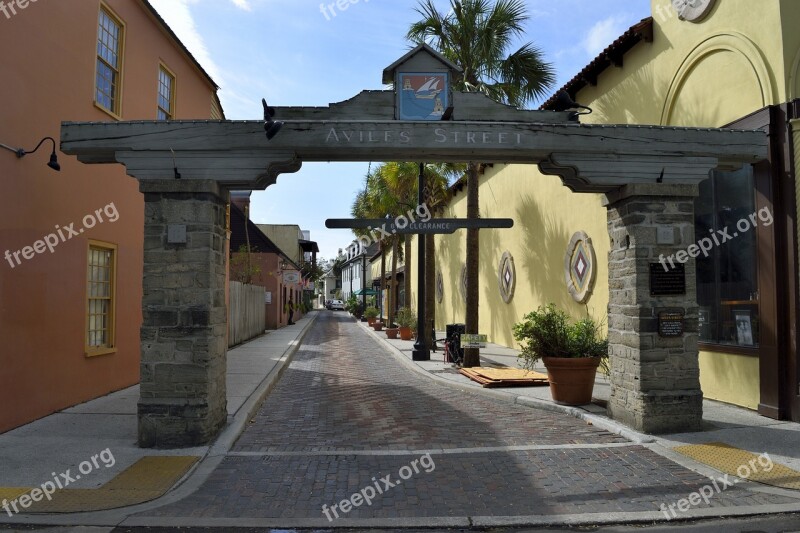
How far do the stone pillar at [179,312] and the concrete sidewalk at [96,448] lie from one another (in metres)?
0.38

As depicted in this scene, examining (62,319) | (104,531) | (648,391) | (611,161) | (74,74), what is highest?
(74,74)

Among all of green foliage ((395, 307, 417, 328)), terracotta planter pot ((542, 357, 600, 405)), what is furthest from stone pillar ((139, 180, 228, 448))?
green foliage ((395, 307, 417, 328))

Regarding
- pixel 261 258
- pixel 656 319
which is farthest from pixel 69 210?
pixel 261 258

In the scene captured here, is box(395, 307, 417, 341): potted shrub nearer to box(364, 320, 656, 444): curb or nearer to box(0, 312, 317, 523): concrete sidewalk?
box(364, 320, 656, 444): curb

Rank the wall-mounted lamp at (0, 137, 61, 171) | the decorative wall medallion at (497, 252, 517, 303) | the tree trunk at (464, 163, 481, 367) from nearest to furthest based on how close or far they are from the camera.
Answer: the wall-mounted lamp at (0, 137, 61, 171), the tree trunk at (464, 163, 481, 367), the decorative wall medallion at (497, 252, 517, 303)

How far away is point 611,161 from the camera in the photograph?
24.5ft

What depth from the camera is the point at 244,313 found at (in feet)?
70.6

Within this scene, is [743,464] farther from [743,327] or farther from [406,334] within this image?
[406,334]

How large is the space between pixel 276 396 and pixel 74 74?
6.18 m

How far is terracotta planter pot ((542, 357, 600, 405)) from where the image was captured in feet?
28.8

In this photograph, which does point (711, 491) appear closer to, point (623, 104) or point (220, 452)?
→ point (220, 452)

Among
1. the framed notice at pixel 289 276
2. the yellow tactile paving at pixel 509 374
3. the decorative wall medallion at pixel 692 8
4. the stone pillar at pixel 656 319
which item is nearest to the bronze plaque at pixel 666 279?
the stone pillar at pixel 656 319

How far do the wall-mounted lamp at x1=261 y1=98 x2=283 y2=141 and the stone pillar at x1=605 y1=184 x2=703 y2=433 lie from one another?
446 centimetres

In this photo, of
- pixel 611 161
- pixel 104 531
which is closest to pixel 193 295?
pixel 104 531
